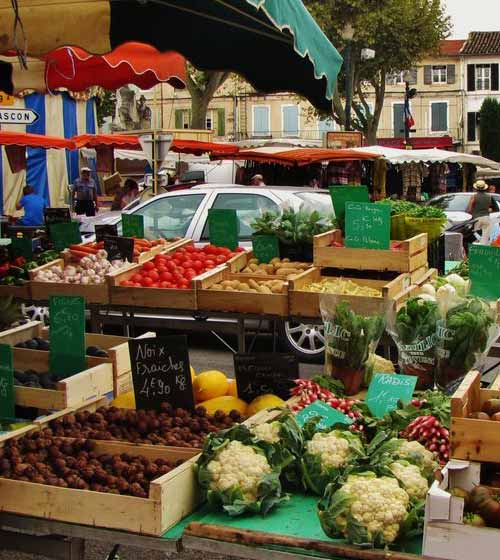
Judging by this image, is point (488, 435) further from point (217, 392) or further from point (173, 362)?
point (217, 392)

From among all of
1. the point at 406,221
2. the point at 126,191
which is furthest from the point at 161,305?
the point at 126,191

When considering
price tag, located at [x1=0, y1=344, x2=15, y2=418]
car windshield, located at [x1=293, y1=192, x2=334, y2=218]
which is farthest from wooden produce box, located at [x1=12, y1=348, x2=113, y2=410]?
car windshield, located at [x1=293, y1=192, x2=334, y2=218]

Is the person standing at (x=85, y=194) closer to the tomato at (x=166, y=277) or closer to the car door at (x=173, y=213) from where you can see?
the car door at (x=173, y=213)

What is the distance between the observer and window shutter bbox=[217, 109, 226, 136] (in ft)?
216

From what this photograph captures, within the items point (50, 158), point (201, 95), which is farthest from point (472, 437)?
point (201, 95)

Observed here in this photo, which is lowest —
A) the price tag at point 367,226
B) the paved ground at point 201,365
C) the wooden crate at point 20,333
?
the paved ground at point 201,365

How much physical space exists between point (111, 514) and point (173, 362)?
3.18 ft

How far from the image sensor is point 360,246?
6.43m

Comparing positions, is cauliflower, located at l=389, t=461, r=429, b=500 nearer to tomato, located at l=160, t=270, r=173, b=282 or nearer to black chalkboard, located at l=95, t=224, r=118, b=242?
tomato, located at l=160, t=270, r=173, b=282

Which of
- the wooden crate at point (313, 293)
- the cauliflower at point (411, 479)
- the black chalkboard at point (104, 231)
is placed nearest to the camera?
the cauliflower at point (411, 479)

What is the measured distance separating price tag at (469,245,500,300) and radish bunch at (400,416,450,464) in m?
2.13

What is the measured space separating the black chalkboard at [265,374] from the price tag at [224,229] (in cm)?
366

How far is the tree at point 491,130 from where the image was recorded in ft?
189

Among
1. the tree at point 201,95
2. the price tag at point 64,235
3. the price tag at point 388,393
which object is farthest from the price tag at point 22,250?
the tree at point 201,95
